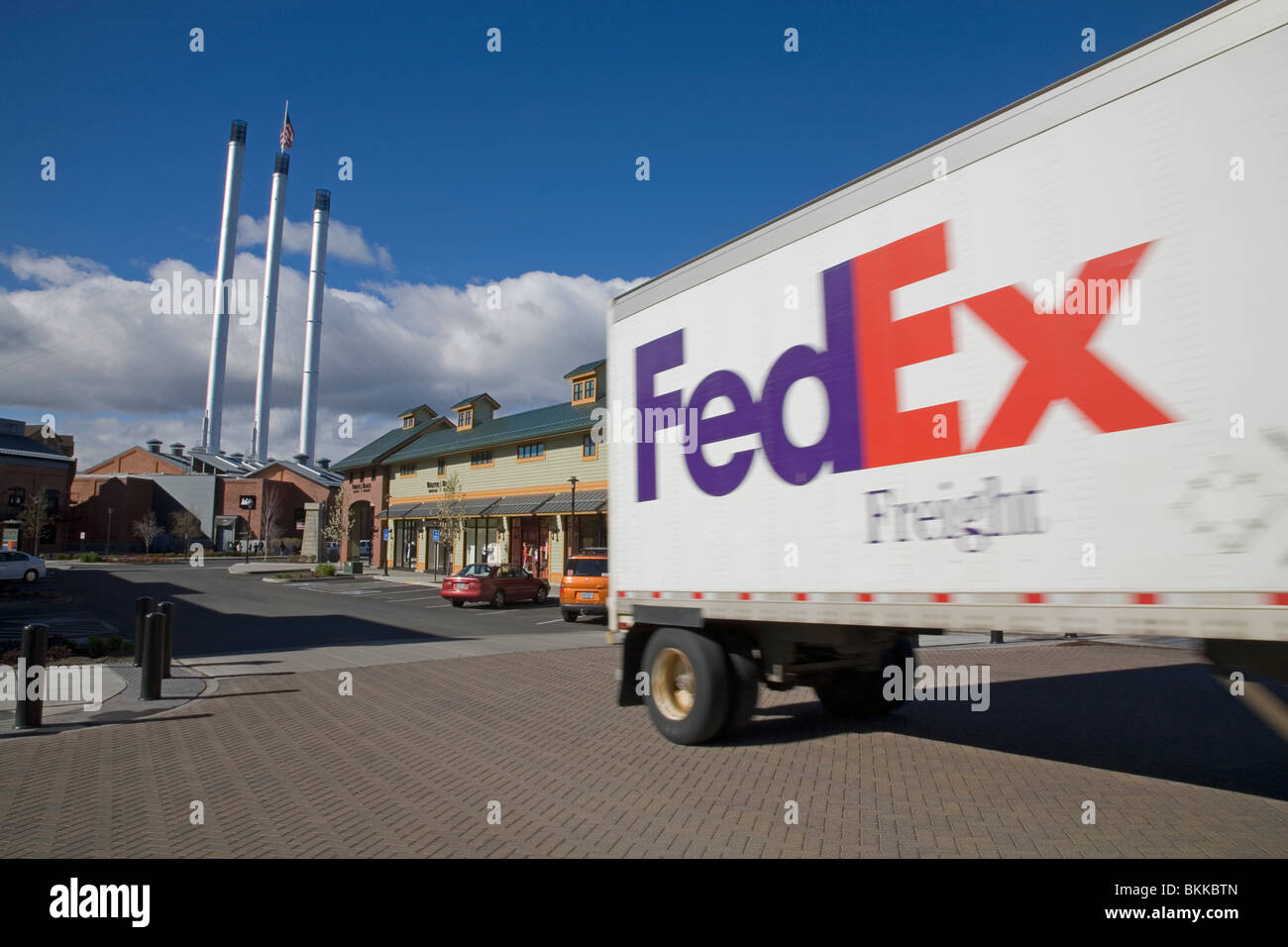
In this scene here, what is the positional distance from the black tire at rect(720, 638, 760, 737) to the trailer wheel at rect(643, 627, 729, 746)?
3.4 inches

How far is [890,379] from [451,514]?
3488cm

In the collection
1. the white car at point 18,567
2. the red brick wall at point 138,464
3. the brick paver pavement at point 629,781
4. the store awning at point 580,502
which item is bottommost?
the brick paver pavement at point 629,781

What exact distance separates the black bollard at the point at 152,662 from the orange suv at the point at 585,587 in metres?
12.1

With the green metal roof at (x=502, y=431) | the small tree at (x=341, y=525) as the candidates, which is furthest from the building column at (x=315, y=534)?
the green metal roof at (x=502, y=431)

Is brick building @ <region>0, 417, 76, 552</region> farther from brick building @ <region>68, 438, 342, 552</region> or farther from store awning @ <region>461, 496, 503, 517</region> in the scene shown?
store awning @ <region>461, 496, 503, 517</region>

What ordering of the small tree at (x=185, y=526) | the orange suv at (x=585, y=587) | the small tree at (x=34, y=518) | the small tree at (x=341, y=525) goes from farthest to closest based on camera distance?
the small tree at (x=185, y=526)
the small tree at (x=34, y=518)
the small tree at (x=341, y=525)
the orange suv at (x=585, y=587)

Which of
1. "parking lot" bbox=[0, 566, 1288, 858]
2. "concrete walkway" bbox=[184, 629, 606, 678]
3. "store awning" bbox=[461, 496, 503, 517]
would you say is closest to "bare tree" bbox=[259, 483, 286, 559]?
"store awning" bbox=[461, 496, 503, 517]

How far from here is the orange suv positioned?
21219 mm

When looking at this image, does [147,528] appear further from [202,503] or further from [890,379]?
[890,379]

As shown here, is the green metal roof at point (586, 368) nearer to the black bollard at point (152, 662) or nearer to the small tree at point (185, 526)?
the black bollard at point (152, 662)

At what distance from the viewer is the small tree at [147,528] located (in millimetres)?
68375
